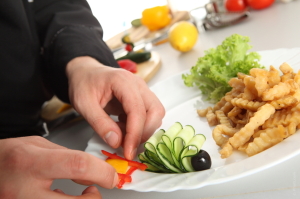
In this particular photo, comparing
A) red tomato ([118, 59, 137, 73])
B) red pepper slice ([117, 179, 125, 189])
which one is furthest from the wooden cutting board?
red pepper slice ([117, 179, 125, 189])

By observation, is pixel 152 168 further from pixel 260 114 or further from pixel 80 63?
pixel 80 63

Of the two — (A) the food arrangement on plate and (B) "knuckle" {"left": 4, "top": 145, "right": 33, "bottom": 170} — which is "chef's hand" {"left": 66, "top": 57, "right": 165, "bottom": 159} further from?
(B) "knuckle" {"left": 4, "top": 145, "right": 33, "bottom": 170}

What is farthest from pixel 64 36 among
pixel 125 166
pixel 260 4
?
pixel 260 4

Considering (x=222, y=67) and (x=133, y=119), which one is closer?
(x=133, y=119)

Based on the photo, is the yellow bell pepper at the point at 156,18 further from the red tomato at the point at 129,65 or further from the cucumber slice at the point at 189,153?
the cucumber slice at the point at 189,153

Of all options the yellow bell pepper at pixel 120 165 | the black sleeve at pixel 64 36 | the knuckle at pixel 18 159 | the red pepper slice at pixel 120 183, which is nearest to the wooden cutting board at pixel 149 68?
the black sleeve at pixel 64 36

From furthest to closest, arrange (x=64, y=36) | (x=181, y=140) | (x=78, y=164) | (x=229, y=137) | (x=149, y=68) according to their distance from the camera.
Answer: (x=149, y=68), (x=64, y=36), (x=229, y=137), (x=181, y=140), (x=78, y=164)
